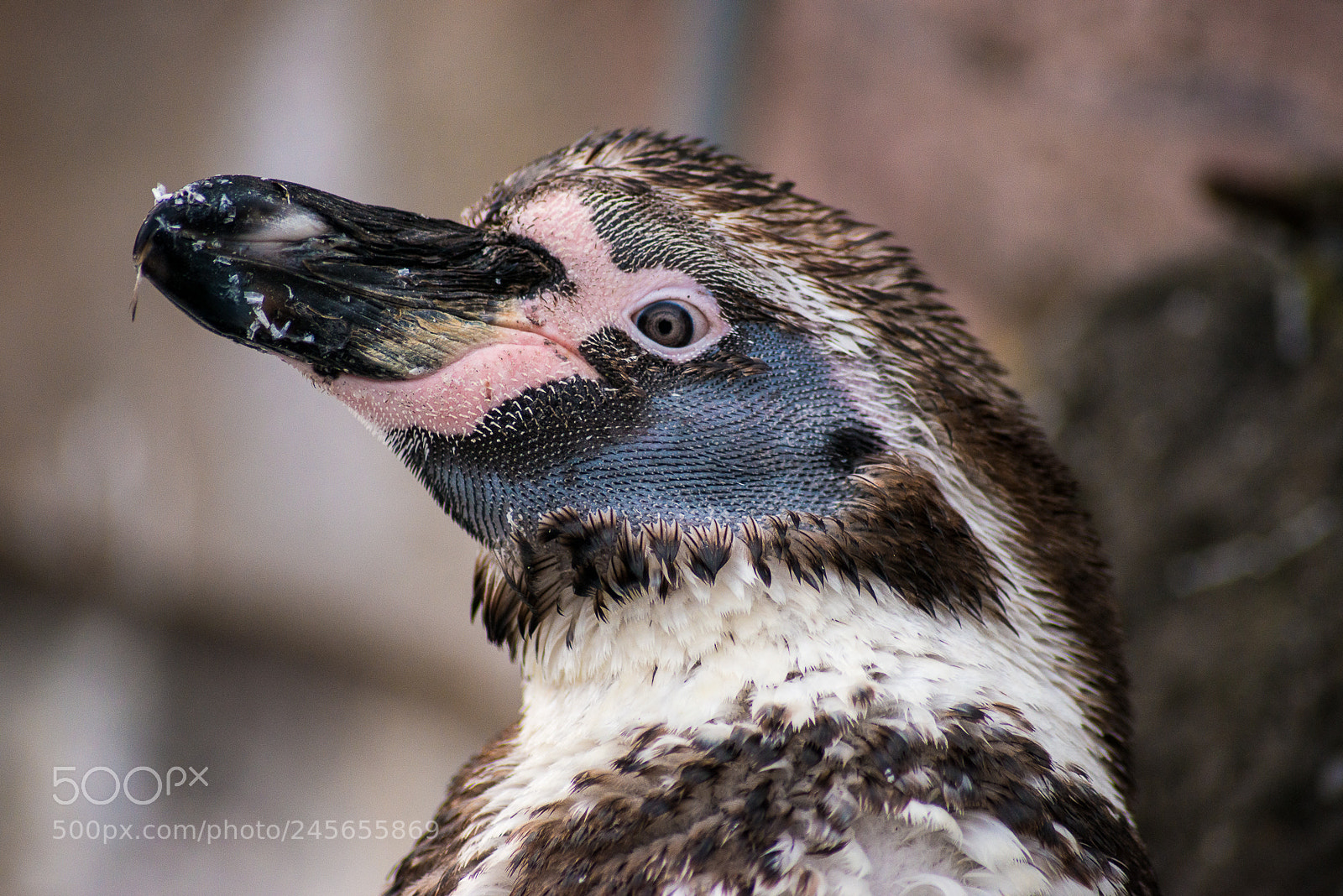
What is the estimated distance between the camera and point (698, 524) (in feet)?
4.24

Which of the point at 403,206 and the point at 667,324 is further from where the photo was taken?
the point at 403,206

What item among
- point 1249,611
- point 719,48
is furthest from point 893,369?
point 719,48

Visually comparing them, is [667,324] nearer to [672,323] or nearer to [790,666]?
[672,323]

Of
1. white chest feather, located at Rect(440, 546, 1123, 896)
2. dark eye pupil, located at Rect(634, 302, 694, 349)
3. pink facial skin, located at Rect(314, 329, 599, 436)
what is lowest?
white chest feather, located at Rect(440, 546, 1123, 896)

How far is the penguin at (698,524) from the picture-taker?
3.83ft

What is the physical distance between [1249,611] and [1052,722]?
1.65 metres

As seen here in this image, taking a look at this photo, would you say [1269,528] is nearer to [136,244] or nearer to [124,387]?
[136,244]

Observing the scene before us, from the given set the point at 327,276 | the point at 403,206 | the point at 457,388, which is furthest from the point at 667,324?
the point at 403,206

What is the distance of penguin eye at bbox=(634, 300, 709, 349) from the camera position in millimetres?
1354
